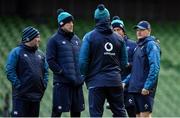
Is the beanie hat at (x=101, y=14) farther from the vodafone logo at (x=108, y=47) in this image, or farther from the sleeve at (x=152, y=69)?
the sleeve at (x=152, y=69)

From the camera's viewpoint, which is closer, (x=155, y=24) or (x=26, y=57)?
(x=26, y=57)

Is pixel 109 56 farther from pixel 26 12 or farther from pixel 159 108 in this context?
pixel 26 12

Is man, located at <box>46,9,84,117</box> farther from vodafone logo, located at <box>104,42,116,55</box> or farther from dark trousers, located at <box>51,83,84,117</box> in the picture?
vodafone logo, located at <box>104,42,116,55</box>

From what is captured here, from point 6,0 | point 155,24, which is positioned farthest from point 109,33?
point 155,24

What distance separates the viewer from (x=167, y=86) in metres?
17.4

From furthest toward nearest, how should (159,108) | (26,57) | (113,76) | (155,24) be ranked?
(155,24), (159,108), (26,57), (113,76)

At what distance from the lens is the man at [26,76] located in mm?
10305

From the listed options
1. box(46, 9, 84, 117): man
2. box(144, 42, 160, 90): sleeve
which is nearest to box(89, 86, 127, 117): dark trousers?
box(144, 42, 160, 90): sleeve

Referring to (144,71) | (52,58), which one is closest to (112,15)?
(144,71)

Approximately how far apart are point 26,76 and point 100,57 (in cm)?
137

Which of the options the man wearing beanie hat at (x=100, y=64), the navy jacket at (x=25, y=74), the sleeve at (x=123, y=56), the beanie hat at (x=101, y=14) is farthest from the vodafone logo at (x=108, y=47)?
the navy jacket at (x=25, y=74)

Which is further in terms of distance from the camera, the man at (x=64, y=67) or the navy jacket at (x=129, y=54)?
the navy jacket at (x=129, y=54)

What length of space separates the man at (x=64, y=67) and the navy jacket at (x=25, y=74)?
0.80 feet

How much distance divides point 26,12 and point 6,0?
63 cm
